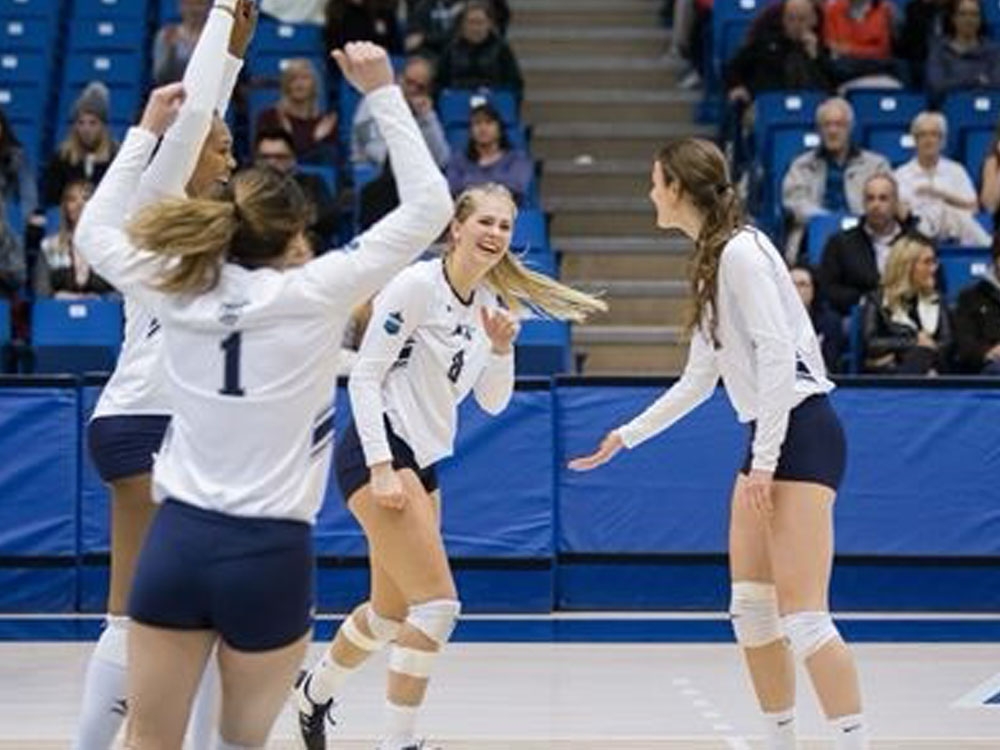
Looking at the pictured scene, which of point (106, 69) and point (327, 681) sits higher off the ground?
point (106, 69)

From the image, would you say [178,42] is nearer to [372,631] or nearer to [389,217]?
[372,631]

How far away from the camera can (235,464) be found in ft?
18.0

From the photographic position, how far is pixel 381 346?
8.01m

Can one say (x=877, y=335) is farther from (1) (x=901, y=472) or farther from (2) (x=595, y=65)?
(2) (x=595, y=65)

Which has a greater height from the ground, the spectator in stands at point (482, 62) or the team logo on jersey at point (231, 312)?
the team logo on jersey at point (231, 312)

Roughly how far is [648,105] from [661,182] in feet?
37.1

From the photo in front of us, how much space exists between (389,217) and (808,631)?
2434mm

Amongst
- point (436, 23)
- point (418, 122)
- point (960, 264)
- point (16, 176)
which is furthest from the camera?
point (436, 23)

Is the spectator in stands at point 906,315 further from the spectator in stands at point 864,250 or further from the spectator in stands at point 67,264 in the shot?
the spectator in stands at point 67,264

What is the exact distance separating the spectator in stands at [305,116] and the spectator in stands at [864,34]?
3699mm

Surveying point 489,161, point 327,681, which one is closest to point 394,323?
point 327,681

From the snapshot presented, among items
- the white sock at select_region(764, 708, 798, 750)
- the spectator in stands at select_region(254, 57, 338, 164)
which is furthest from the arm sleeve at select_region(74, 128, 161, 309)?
the spectator in stands at select_region(254, 57, 338, 164)

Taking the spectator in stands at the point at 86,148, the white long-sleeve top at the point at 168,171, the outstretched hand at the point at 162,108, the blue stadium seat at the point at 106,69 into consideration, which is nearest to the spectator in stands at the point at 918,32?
the blue stadium seat at the point at 106,69

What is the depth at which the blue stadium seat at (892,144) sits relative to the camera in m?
16.7
